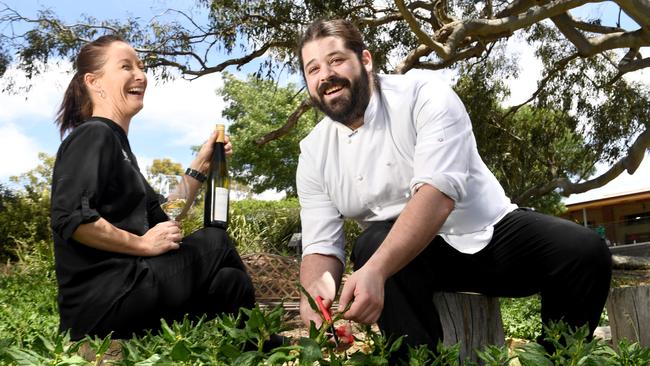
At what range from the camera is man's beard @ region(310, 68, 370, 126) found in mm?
2336

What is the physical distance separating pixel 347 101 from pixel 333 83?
0.26ft

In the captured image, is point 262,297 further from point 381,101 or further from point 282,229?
point 282,229

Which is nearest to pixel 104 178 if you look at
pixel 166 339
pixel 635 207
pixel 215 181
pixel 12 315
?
pixel 215 181

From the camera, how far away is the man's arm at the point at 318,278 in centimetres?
194

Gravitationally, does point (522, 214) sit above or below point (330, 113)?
below

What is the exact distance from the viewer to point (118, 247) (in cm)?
233

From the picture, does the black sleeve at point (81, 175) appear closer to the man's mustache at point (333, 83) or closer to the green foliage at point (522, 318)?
the man's mustache at point (333, 83)

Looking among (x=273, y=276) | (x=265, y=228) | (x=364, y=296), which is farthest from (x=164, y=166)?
(x=364, y=296)

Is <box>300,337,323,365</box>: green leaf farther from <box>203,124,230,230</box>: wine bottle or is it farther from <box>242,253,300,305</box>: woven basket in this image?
<box>242,253,300,305</box>: woven basket

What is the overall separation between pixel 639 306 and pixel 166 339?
89.9 inches

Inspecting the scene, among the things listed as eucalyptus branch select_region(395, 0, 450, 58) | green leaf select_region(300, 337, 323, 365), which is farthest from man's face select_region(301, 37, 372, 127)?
eucalyptus branch select_region(395, 0, 450, 58)

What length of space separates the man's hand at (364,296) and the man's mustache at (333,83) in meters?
0.79

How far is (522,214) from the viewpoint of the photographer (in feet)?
7.53

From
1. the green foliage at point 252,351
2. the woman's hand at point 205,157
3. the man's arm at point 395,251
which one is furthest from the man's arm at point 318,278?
the woman's hand at point 205,157
